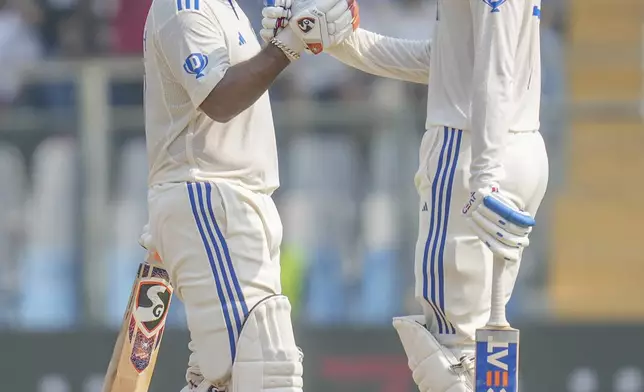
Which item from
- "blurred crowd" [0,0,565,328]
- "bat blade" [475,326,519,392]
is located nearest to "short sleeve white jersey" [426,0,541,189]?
"bat blade" [475,326,519,392]

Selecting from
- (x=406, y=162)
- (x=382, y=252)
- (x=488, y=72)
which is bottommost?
(x=382, y=252)

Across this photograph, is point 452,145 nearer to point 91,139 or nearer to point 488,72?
point 488,72

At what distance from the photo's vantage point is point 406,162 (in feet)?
25.9

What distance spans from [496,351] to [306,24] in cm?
121

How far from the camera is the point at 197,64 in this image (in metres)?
4.63

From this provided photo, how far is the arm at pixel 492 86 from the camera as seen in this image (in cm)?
455

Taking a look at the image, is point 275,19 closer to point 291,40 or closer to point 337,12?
point 291,40

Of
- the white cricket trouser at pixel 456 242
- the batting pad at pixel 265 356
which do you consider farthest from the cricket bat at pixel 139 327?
the white cricket trouser at pixel 456 242

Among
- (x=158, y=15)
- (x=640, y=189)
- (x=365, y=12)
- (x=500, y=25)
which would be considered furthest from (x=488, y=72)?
(x=365, y=12)

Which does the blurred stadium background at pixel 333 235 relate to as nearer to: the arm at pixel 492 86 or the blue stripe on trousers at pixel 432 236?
the blue stripe on trousers at pixel 432 236

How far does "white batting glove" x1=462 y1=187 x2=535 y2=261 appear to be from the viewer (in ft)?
14.7

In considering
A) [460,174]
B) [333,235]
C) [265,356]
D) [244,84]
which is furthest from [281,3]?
[333,235]

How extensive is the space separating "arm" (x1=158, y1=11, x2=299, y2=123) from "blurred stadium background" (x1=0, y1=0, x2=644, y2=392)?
3.25m

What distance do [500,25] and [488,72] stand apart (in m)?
0.17
